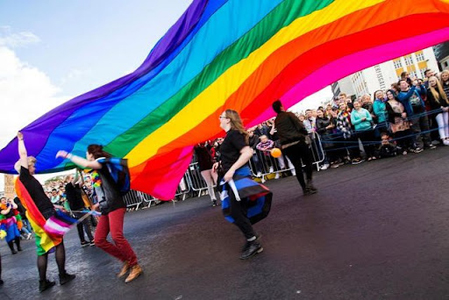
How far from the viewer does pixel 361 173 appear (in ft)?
25.6

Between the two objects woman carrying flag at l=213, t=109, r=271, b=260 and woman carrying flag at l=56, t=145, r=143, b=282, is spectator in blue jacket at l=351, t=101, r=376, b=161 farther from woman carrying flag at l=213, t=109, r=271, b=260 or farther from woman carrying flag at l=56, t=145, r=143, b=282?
woman carrying flag at l=56, t=145, r=143, b=282

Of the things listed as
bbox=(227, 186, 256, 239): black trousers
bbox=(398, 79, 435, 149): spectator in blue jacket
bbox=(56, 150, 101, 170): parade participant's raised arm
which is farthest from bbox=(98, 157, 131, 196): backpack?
bbox=(398, 79, 435, 149): spectator in blue jacket

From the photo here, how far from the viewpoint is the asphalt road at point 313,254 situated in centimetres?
284

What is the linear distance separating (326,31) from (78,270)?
563 centimetres

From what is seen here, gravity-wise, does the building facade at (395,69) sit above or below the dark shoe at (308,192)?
above

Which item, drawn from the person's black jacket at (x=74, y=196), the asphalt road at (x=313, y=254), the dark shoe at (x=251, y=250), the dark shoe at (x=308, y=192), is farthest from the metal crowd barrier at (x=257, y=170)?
the dark shoe at (x=251, y=250)

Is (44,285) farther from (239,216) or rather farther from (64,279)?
(239,216)

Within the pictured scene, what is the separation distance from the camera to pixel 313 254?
3613 mm

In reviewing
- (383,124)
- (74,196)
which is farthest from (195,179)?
(383,124)

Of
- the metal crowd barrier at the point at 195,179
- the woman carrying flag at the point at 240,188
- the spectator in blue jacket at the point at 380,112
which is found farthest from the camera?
the metal crowd barrier at the point at 195,179

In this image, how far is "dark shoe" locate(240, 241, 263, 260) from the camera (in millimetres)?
4023

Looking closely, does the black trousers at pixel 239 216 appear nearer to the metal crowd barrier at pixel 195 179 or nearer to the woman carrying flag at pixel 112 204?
the woman carrying flag at pixel 112 204

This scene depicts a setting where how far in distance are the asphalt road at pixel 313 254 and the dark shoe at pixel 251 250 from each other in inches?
3.2

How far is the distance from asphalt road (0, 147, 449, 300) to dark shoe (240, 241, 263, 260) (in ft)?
0.26
